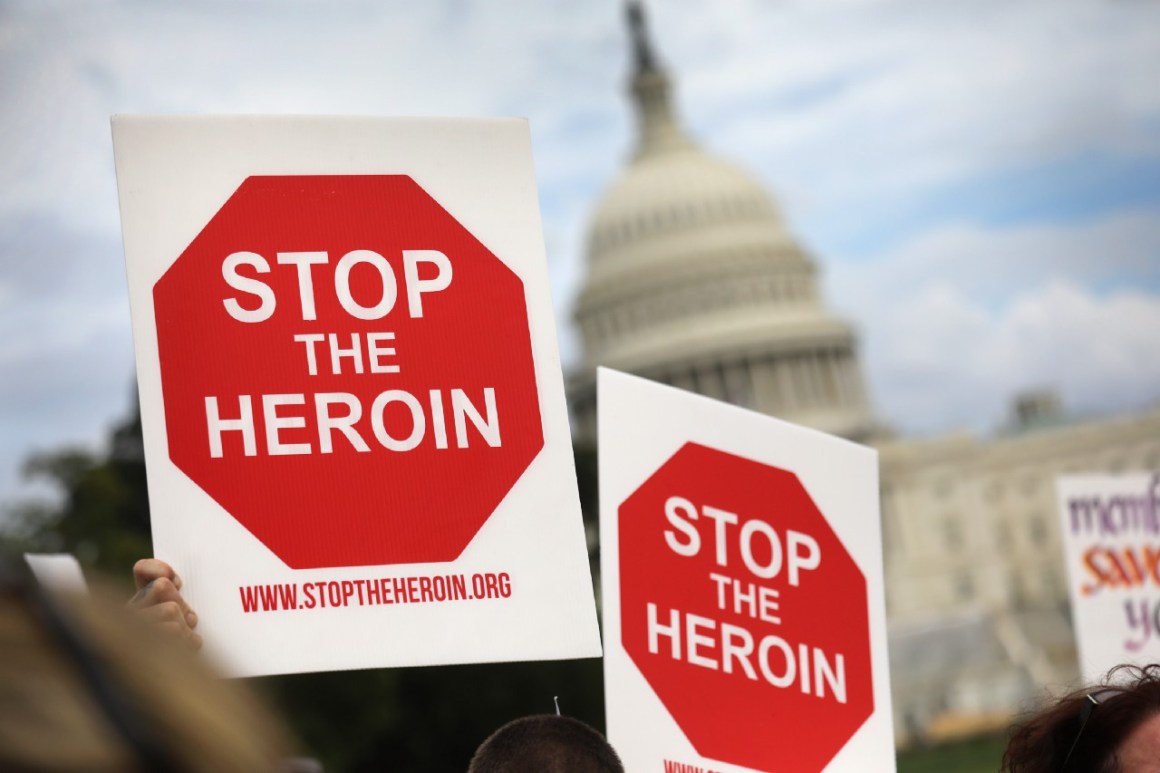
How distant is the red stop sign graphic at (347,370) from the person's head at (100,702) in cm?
208

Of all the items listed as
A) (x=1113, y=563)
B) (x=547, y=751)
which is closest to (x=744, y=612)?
(x=547, y=751)

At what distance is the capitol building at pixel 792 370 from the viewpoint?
3533 inches

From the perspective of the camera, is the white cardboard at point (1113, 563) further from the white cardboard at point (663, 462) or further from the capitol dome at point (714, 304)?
the capitol dome at point (714, 304)

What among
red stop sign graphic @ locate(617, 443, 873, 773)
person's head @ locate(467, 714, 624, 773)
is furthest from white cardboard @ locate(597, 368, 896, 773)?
person's head @ locate(467, 714, 624, 773)

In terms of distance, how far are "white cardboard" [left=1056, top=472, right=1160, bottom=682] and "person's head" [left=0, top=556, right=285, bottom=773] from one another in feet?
21.5

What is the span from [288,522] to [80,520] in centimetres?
3910

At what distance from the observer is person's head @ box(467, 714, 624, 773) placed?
2619 millimetres

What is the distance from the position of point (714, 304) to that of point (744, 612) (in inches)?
3476

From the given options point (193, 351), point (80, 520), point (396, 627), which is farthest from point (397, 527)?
point (80, 520)

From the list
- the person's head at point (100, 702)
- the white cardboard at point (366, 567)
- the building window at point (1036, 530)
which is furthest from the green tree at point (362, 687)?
the building window at point (1036, 530)

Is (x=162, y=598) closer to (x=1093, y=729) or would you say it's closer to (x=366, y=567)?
(x=366, y=567)

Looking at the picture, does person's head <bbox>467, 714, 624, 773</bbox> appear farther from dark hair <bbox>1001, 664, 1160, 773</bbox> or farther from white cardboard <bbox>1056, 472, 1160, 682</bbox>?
white cardboard <bbox>1056, 472, 1160, 682</bbox>

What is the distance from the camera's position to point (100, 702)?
0.94m

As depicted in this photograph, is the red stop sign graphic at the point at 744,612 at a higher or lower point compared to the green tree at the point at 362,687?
higher
